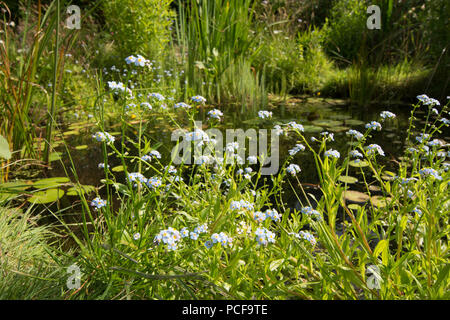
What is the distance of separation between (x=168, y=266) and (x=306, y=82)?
490cm

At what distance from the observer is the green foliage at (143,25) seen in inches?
178

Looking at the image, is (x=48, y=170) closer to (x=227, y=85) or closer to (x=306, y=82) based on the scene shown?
(x=227, y=85)

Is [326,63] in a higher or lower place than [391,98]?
higher

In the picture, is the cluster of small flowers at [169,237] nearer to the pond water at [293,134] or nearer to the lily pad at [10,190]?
the lily pad at [10,190]

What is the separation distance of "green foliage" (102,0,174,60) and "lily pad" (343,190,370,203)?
132 inches

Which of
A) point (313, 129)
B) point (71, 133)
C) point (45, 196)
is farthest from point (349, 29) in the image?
point (45, 196)

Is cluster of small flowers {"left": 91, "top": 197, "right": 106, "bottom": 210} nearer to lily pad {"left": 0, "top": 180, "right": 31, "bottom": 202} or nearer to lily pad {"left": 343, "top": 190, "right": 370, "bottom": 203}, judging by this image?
lily pad {"left": 0, "top": 180, "right": 31, "bottom": 202}

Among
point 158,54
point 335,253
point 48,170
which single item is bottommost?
point 48,170

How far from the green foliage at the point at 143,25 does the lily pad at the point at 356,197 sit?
3.35 m

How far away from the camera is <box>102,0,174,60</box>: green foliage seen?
4516 millimetres

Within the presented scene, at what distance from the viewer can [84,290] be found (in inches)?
45.3

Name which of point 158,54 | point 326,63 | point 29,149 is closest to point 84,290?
point 29,149

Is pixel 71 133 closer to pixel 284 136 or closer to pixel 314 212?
pixel 284 136
